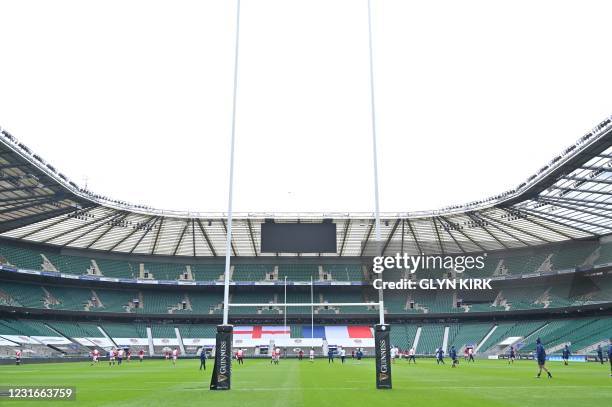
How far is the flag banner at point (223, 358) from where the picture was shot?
1727cm

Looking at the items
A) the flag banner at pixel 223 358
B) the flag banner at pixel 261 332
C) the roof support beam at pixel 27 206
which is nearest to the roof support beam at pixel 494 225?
the flag banner at pixel 261 332

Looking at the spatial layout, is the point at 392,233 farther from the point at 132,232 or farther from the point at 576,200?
the point at 132,232

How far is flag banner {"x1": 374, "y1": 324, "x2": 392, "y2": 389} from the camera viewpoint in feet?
55.5

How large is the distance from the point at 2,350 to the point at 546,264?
2400 inches

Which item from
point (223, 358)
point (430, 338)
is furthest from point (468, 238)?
point (223, 358)

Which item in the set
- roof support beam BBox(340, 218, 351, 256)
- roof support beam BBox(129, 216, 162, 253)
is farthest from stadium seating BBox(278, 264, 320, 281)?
roof support beam BBox(129, 216, 162, 253)

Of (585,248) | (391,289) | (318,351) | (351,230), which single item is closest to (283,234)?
(351,230)

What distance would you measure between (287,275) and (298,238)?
20.0 meters

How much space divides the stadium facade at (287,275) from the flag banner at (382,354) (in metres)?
33.2

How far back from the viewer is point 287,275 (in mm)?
75438

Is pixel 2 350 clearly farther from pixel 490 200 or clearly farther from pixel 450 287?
pixel 450 287

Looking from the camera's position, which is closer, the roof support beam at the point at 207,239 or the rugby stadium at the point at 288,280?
the rugby stadium at the point at 288,280

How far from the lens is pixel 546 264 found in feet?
214

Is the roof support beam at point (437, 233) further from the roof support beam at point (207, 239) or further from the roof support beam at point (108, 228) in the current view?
the roof support beam at point (108, 228)
